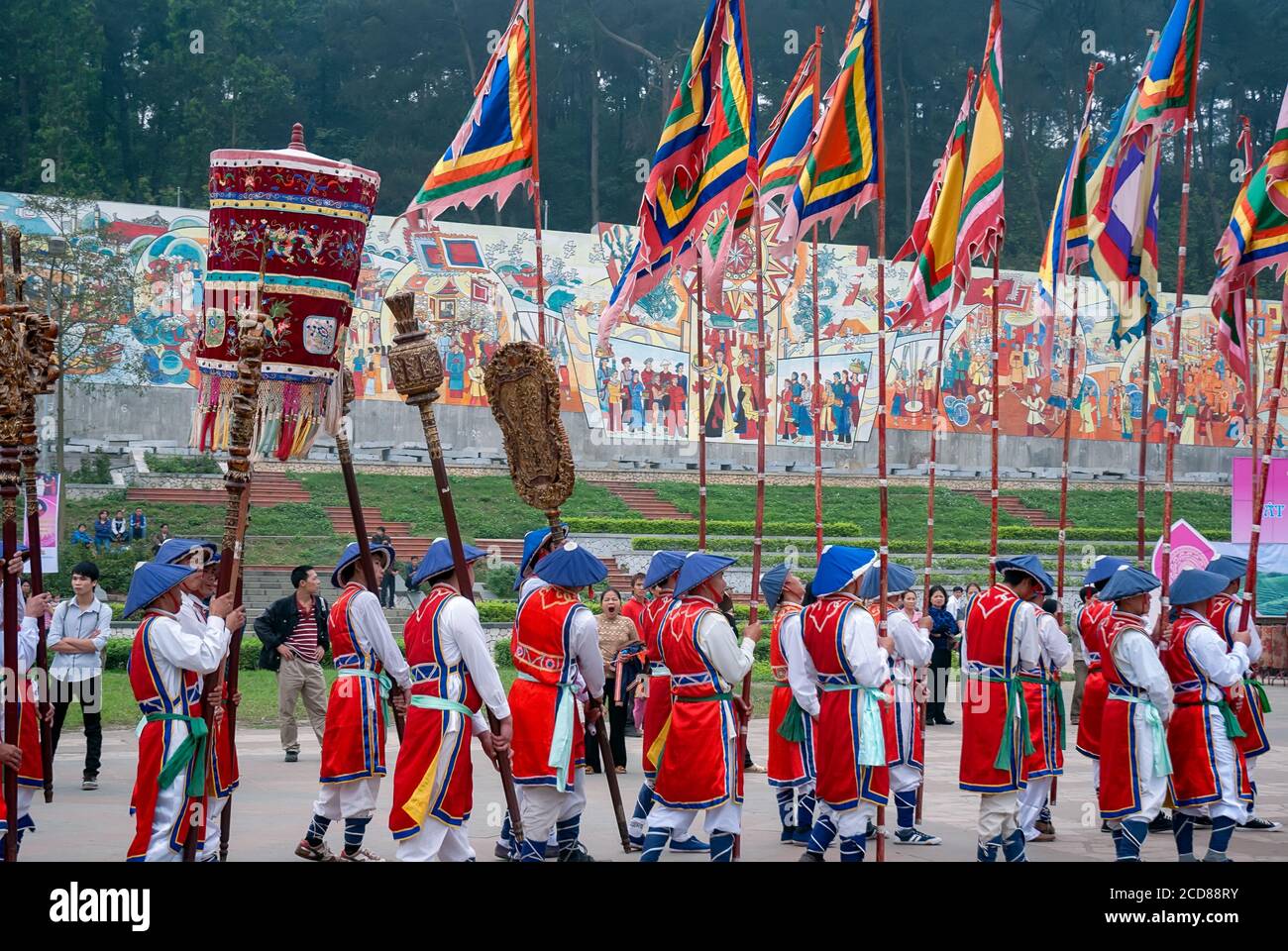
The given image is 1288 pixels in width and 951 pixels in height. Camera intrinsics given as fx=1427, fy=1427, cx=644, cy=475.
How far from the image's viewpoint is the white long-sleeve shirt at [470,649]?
5938mm

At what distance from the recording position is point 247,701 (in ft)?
45.2

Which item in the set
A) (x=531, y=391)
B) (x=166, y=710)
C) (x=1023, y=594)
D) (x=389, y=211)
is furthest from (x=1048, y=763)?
(x=389, y=211)

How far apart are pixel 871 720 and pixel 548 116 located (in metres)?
49.1

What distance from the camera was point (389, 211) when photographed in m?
46.0

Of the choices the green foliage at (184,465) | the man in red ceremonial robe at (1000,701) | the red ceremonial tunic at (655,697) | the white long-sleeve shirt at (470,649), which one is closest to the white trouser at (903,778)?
the man in red ceremonial robe at (1000,701)

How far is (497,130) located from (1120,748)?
4.38 m

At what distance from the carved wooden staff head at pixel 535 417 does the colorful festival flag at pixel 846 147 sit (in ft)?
5.42

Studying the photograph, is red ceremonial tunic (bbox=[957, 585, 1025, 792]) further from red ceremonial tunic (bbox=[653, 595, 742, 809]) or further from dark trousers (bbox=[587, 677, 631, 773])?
dark trousers (bbox=[587, 677, 631, 773])

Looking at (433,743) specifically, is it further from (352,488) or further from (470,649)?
(352,488)

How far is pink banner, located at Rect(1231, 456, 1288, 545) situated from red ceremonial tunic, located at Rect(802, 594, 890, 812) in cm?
1268

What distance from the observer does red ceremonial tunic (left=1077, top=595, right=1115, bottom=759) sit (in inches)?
306

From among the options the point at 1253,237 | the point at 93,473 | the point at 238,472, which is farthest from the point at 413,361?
the point at 93,473

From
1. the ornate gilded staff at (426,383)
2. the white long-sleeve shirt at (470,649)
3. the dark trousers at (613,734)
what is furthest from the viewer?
the dark trousers at (613,734)

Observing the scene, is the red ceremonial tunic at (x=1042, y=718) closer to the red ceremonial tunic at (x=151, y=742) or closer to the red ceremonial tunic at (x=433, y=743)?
the red ceremonial tunic at (x=433, y=743)
